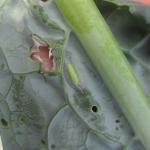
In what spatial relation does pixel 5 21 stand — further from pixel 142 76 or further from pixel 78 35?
pixel 142 76

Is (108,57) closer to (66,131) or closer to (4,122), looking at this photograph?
(66,131)

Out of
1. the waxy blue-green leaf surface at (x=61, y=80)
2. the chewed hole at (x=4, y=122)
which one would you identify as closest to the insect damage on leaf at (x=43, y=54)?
the waxy blue-green leaf surface at (x=61, y=80)

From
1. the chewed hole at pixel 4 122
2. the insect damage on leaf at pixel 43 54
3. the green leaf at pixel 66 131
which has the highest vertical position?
the insect damage on leaf at pixel 43 54

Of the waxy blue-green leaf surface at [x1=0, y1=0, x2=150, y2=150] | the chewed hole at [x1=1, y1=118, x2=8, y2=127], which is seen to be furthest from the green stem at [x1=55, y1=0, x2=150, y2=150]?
the chewed hole at [x1=1, y1=118, x2=8, y2=127]

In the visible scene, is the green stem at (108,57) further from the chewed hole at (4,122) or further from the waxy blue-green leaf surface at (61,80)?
the chewed hole at (4,122)

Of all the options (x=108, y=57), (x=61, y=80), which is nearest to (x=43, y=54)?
(x=61, y=80)

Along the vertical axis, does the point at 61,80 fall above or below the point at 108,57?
below
